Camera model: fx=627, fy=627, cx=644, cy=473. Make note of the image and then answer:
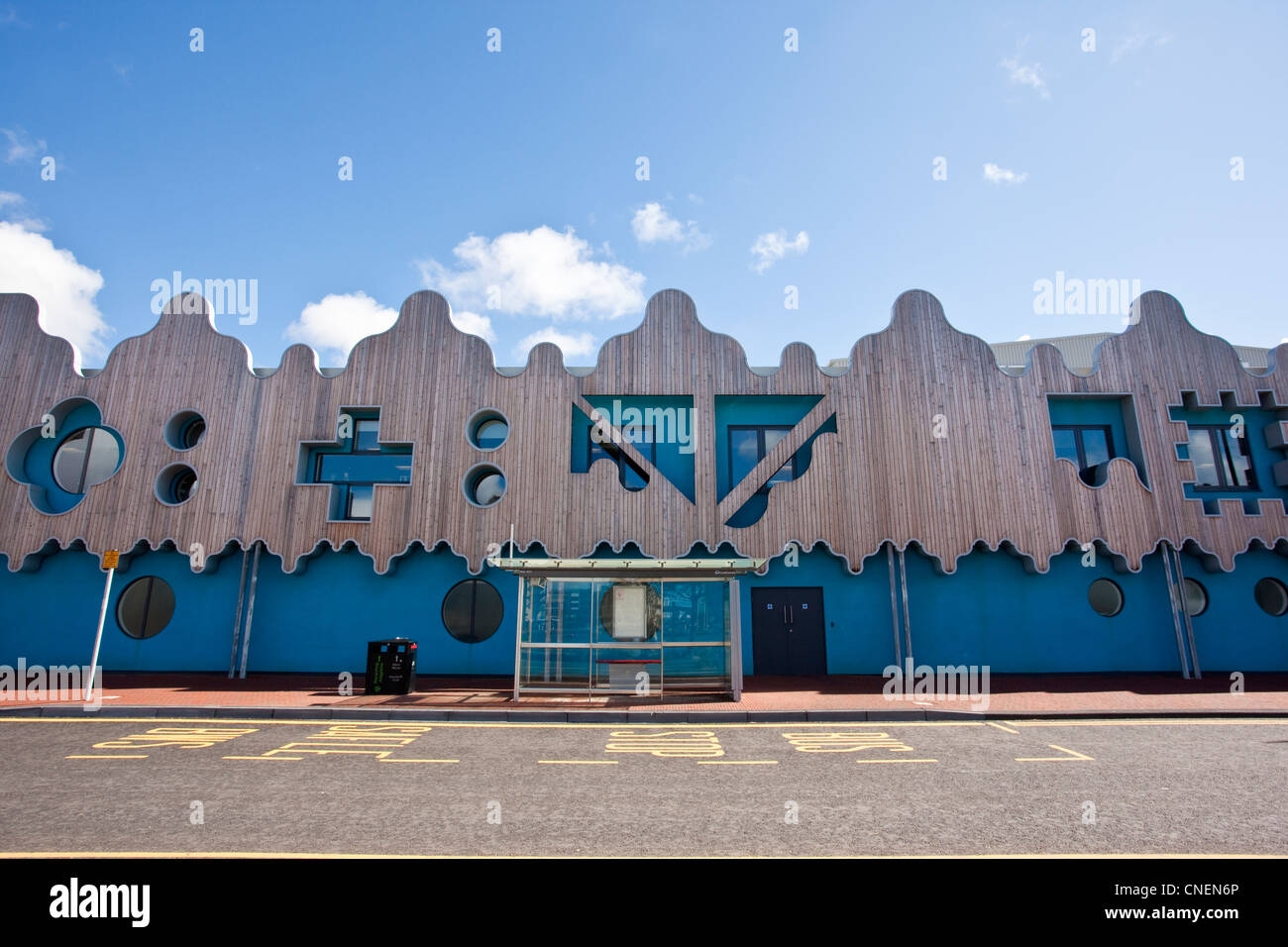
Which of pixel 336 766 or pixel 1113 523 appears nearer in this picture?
pixel 336 766

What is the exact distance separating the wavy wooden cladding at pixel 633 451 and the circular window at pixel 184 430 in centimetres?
26

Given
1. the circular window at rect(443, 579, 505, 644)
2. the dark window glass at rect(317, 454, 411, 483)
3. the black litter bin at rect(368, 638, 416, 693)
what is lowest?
the black litter bin at rect(368, 638, 416, 693)

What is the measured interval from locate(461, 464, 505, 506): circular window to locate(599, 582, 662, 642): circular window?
4.43 meters

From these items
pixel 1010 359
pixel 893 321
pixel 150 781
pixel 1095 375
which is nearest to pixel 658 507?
pixel 893 321

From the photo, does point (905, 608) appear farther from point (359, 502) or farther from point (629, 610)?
point (359, 502)

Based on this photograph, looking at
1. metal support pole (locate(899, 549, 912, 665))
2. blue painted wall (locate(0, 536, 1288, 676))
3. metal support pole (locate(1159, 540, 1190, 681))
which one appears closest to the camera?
metal support pole (locate(899, 549, 912, 665))

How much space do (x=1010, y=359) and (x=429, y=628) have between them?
33994 mm

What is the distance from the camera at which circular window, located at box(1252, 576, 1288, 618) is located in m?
17.3

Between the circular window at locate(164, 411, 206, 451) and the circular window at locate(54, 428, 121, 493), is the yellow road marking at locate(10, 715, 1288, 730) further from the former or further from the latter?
the circular window at locate(54, 428, 121, 493)

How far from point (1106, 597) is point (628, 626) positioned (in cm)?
1328

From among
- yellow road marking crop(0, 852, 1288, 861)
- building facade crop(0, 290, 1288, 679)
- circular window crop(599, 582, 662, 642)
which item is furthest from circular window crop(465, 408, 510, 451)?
yellow road marking crop(0, 852, 1288, 861)

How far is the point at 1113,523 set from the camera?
16500 millimetres

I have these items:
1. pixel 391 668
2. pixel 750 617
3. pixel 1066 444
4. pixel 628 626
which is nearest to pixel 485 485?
pixel 391 668
